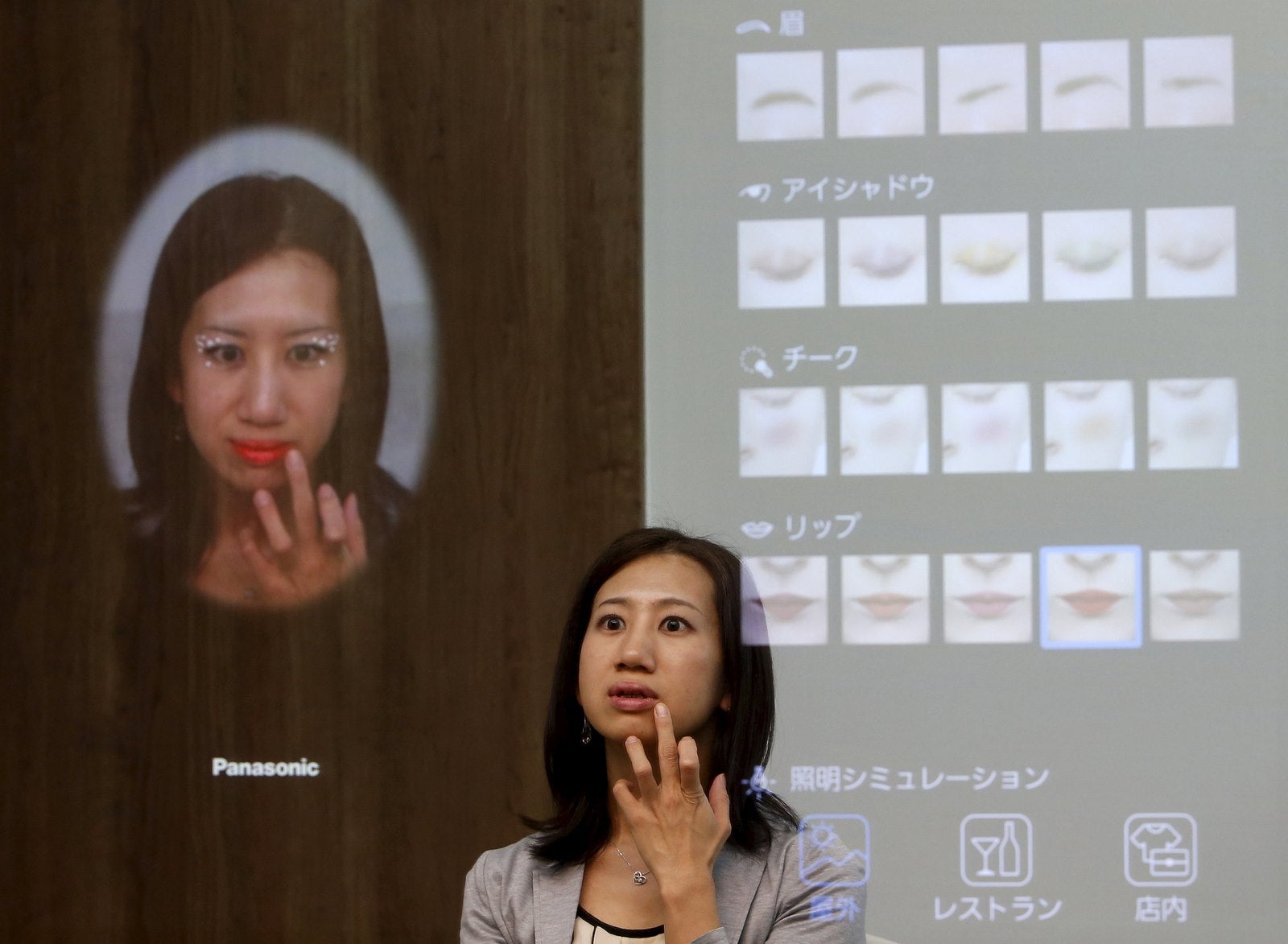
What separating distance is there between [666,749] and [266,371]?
1.44 metres

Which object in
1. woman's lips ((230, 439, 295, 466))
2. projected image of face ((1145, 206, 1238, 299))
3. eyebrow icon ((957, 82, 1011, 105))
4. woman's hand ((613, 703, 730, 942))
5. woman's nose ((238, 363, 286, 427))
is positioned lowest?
woman's hand ((613, 703, 730, 942))

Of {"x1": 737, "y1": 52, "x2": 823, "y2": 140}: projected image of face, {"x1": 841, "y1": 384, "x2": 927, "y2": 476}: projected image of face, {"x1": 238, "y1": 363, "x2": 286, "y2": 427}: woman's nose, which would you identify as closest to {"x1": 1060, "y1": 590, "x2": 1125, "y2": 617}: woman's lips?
{"x1": 841, "y1": 384, "x2": 927, "y2": 476}: projected image of face

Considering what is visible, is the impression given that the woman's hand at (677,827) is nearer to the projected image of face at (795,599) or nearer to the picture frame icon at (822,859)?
the picture frame icon at (822,859)

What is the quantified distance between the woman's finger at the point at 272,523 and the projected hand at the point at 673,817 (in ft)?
4.30

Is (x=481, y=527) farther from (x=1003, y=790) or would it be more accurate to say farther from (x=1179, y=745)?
(x=1179, y=745)

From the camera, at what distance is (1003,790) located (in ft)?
7.83

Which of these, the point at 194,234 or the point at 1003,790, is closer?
the point at 1003,790

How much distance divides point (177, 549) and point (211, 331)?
417mm

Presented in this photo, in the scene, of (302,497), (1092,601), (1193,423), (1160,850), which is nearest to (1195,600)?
(1092,601)

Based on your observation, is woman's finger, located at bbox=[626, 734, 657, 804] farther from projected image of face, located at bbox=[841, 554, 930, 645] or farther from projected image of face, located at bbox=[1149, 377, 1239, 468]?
projected image of face, located at bbox=[1149, 377, 1239, 468]

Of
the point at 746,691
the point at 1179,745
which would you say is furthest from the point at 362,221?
the point at 1179,745

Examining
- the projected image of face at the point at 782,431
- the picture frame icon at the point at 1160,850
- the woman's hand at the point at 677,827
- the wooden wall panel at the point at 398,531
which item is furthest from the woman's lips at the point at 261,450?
the picture frame icon at the point at 1160,850

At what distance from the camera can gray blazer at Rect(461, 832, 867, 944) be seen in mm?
1455

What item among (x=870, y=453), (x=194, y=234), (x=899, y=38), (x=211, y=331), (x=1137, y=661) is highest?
(x=899, y=38)
